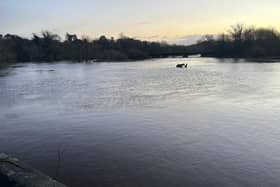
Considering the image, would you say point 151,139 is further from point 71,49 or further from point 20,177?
point 71,49

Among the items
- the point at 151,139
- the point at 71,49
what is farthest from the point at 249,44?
the point at 151,139

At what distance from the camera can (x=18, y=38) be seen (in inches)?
4611

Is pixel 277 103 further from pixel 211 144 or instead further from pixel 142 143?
pixel 142 143

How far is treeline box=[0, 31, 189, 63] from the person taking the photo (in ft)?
350

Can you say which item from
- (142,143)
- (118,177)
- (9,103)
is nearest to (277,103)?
(142,143)

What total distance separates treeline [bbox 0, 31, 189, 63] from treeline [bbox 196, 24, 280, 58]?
21734 millimetres

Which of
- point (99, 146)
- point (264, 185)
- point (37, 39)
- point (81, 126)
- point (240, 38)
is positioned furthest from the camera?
point (37, 39)

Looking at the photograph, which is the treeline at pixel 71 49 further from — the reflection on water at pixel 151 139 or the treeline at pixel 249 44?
the reflection on water at pixel 151 139

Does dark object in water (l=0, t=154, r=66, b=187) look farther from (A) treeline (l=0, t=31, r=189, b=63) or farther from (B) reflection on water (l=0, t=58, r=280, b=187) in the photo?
(A) treeline (l=0, t=31, r=189, b=63)

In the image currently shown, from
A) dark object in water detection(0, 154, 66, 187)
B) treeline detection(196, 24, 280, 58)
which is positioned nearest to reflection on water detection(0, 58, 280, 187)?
dark object in water detection(0, 154, 66, 187)

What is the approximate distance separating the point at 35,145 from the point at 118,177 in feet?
15.2

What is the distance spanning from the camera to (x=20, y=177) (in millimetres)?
7934

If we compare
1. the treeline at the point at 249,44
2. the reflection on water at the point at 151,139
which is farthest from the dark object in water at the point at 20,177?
the treeline at the point at 249,44

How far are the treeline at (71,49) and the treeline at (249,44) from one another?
21734mm
